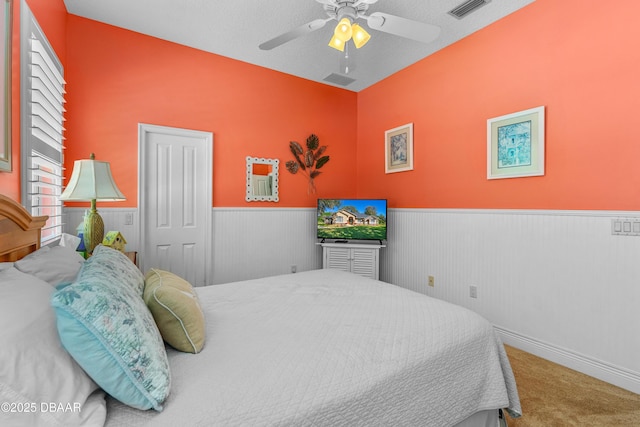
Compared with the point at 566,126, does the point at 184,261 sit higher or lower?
lower

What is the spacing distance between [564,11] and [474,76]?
78 cm

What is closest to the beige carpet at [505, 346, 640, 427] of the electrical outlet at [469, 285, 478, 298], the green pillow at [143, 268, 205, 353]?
the electrical outlet at [469, 285, 478, 298]

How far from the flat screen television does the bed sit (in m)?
1.90

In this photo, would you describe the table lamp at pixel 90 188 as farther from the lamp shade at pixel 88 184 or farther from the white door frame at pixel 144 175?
the white door frame at pixel 144 175

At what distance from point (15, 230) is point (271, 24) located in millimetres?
2553

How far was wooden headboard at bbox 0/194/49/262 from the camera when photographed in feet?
4.19

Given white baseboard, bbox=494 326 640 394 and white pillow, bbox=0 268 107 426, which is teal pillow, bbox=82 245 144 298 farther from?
white baseboard, bbox=494 326 640 394

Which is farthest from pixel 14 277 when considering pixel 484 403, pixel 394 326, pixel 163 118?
pixel 163 118

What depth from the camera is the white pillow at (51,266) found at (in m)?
1.23

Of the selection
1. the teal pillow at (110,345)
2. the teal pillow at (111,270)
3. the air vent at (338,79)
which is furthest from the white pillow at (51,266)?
the air vent at (338,79)

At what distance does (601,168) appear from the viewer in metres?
2.21

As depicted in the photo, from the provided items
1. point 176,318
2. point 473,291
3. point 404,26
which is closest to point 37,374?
point 176,318

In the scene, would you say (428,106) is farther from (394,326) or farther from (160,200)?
(160,200)

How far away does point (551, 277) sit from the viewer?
8.06ft
